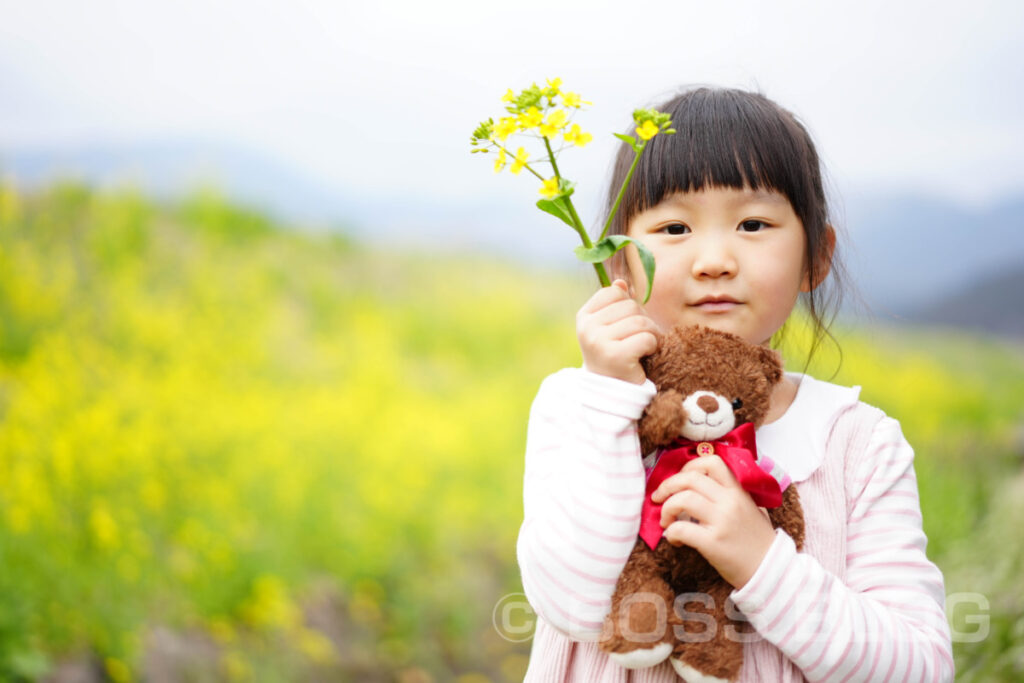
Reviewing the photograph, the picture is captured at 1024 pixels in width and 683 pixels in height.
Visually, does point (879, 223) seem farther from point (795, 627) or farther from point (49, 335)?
point (49, 335)

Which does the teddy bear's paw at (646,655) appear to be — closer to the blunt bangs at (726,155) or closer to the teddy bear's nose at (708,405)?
the teddy bear's nose at (708,405)

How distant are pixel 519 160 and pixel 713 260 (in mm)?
235

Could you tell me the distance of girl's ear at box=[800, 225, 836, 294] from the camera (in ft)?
3.21

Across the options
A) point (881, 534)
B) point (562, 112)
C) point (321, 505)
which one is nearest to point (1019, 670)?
point (881, 534)

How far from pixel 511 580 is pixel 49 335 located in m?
1.55

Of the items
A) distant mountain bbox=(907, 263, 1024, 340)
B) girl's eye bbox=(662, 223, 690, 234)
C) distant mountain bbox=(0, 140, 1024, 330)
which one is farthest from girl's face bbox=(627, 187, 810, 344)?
distant mountain bbox=(907, 263, 1024, 340)

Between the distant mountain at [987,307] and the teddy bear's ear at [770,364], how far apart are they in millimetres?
2425

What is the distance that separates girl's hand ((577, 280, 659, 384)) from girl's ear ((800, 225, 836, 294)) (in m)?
0.28

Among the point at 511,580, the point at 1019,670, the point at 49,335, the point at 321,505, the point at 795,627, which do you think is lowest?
the point at 511,580

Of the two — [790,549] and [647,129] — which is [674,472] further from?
[647,129]


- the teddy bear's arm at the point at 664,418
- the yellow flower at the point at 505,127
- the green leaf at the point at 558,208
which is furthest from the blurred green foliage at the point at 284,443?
the yellow flower at the point at 505,127

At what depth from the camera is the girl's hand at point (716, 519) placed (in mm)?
759

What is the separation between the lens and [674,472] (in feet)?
2.66

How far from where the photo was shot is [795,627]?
764 millimetres
